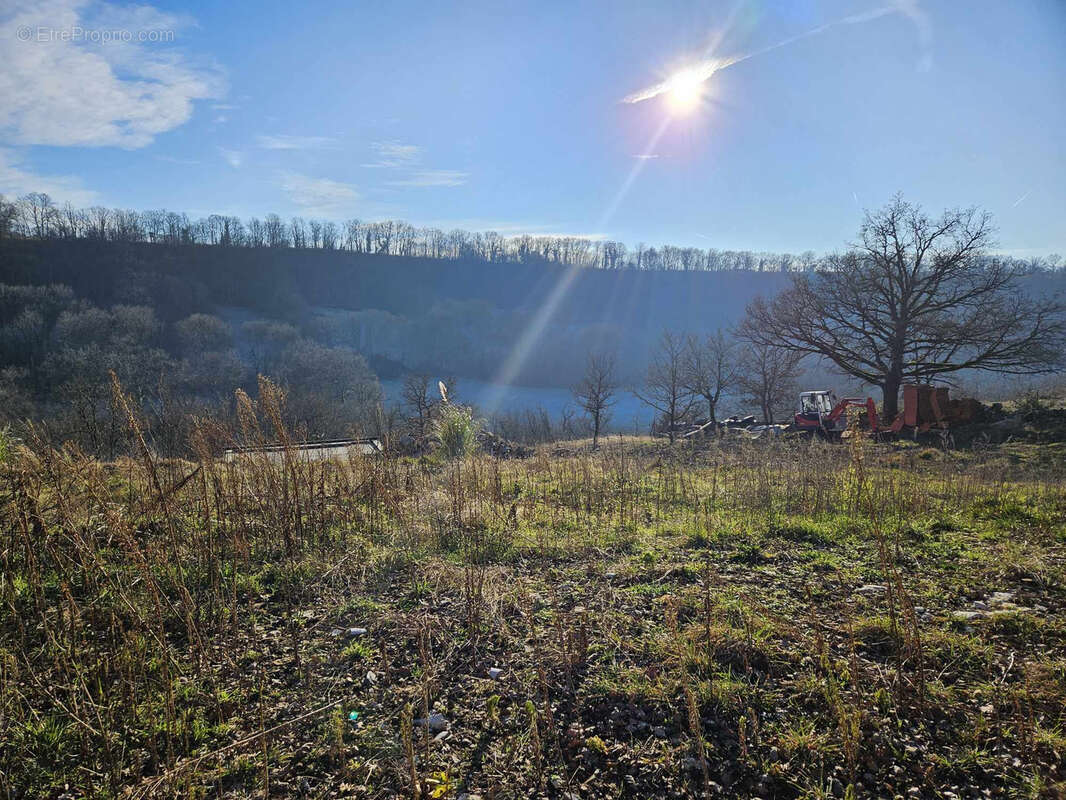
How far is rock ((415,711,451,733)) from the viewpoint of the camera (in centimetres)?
261

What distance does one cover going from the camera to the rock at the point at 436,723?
2.61m

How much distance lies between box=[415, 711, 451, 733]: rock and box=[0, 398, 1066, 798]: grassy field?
0.02 m

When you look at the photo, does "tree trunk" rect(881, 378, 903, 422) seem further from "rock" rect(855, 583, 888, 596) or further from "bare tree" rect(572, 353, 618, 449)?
"rock" rect(855, 583, 888, 596)

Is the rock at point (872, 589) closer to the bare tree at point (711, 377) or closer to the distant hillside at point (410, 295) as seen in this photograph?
the bare tree at point (711, 377)

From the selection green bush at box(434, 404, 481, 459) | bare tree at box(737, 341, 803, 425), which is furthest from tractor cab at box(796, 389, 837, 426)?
green bush at box(434, 404, 481, 459)

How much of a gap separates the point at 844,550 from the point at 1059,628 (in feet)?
5.93

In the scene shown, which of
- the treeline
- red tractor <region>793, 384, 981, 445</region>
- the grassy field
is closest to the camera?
the grassy field

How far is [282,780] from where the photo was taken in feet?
7.42

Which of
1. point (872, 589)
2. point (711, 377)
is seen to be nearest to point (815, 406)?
point (711, 377)

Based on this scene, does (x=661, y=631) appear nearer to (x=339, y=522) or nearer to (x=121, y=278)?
(x=339, y=522)

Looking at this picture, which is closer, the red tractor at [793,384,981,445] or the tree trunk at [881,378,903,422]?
the red tractor at [793,384,981,445]

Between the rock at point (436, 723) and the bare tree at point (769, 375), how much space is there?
2414cm

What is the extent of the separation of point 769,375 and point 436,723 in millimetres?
25312

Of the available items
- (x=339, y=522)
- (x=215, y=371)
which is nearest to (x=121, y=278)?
(x=215, y=371)
